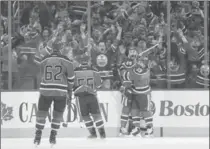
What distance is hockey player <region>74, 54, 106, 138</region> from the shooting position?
10383 millimetres

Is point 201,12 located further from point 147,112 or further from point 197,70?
point 147,112

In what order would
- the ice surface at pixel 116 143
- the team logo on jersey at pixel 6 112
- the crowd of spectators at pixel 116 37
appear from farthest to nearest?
the crowd of spectators at pixel 116 37
the team logo on jersey at pixel 6 112
the ice surface at pixel 116 143

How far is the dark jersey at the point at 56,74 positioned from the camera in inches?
369

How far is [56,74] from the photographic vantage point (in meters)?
9.41

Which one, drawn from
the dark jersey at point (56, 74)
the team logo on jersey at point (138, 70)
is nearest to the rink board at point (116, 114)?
the team logo on jersey at point (138, 70)

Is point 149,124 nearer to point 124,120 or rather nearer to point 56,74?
point 124,120

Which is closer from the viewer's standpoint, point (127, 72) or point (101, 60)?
point (127, 72)

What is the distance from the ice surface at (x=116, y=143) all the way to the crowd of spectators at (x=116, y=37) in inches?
47.7

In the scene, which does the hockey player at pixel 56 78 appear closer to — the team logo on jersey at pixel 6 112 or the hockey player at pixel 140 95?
the hockey player at pixel 140 95

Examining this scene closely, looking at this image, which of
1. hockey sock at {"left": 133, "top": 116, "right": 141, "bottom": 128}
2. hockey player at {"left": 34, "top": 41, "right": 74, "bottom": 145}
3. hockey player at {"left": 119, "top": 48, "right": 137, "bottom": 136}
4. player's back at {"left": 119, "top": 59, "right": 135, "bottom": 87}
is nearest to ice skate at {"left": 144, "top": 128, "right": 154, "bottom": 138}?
hockey sock at {"left": 133, "top": 116, "right": 141, "bottom": 128}

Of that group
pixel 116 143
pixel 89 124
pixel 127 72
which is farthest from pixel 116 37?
pixel 116 143

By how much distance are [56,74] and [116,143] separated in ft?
4.98

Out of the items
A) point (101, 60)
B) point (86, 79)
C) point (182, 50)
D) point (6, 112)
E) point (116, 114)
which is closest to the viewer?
point (86, 79)

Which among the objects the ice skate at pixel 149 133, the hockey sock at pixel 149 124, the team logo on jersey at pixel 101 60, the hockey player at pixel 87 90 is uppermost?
the team logo on jersey at pixel 101 60
